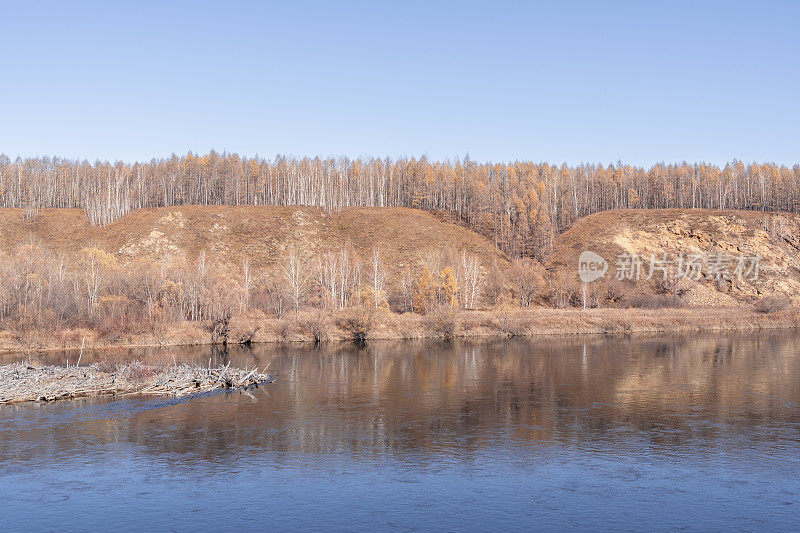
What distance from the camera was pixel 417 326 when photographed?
68.6 meters

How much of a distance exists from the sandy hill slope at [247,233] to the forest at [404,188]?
7043mm

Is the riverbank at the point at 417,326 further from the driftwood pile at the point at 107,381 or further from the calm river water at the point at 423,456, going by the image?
the calm river water at the point at 423,456

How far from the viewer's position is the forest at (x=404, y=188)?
129 m

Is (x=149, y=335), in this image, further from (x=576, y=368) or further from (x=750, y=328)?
(x=750, y=328)

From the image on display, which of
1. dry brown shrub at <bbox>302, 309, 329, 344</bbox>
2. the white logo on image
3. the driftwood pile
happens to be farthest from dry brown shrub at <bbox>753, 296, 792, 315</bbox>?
the driftwood pile

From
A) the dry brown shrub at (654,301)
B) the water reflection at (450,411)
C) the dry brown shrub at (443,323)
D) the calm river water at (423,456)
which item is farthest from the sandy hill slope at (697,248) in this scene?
the calm river water at (423,456)

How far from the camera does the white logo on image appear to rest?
102562 mm

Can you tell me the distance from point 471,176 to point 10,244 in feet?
315

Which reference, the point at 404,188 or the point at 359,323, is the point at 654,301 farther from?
the point at 404,188

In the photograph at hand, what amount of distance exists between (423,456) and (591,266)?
3555 inches

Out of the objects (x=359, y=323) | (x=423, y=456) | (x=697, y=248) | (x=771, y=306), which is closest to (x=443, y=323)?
(x=359, y=323)

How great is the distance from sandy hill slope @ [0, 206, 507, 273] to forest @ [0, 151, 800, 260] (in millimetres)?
7043

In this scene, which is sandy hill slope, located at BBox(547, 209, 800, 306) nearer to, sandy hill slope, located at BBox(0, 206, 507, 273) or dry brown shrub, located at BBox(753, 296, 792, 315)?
dry brown shrub, located at BBox(753, 296, 792, 315)

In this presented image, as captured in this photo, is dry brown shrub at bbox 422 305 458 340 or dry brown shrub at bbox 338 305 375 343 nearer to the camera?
dry brown shrub at bbox 338 305 375 343
